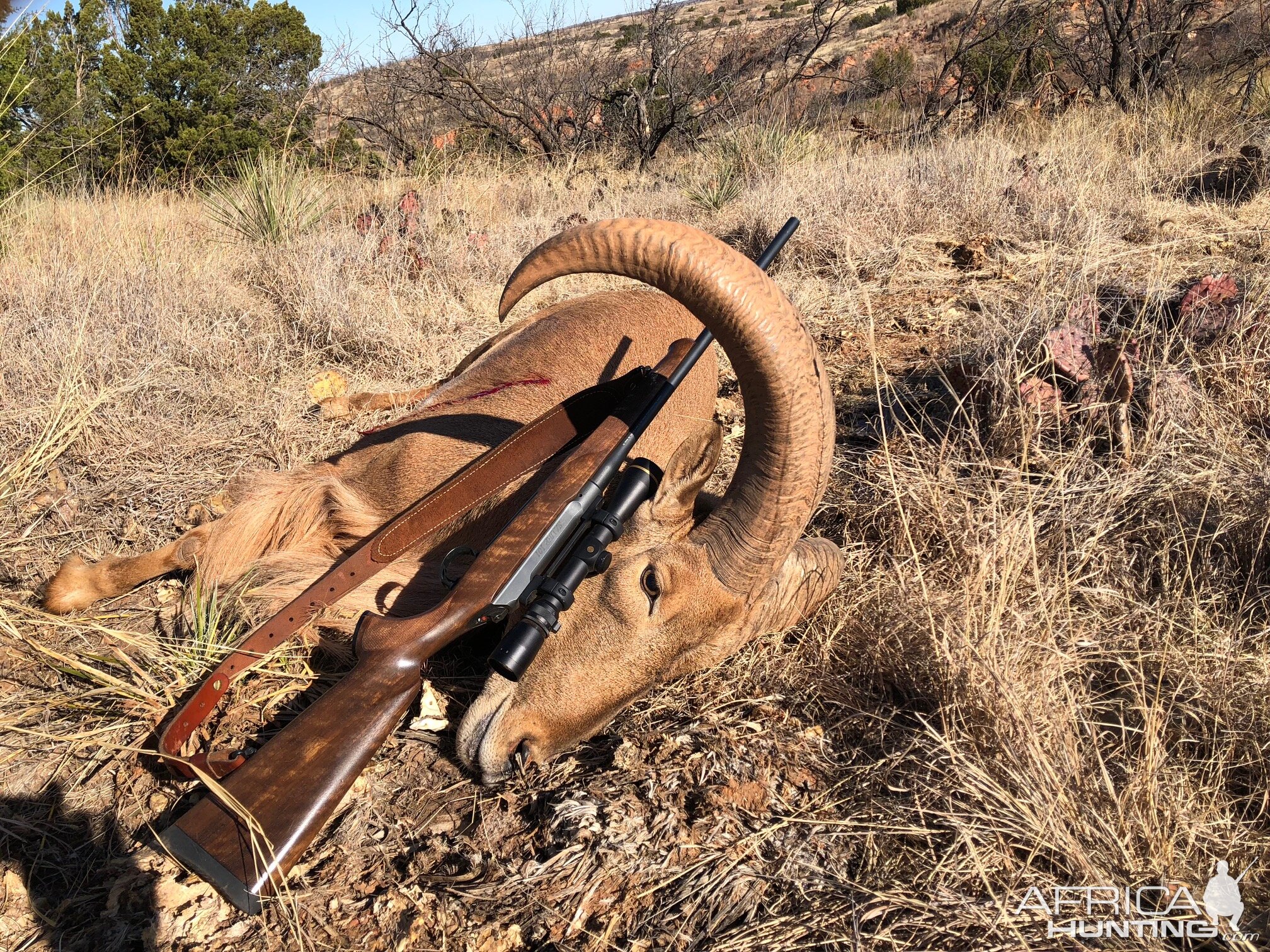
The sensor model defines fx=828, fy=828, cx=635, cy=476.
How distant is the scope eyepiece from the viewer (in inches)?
91.4

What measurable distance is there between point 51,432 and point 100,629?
5.43 ft

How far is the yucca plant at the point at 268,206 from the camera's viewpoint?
23.6ft

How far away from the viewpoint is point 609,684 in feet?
8.02

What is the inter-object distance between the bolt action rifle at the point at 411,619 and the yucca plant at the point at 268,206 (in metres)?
5.14

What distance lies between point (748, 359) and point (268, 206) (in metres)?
6.35

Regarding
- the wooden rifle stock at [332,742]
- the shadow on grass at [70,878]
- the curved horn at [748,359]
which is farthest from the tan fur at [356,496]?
the curved horn at [748,359]

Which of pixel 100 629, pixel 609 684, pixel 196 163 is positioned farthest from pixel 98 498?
pixel 196 163

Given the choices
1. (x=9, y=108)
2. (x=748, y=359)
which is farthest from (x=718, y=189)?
(x=748, y=359)

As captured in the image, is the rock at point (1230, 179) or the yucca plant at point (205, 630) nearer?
the yucca plant at point (205, 630)

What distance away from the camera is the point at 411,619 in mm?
2459

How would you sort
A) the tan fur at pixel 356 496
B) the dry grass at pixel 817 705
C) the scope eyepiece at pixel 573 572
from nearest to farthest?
the dry grass at pixel 817 705 < the scope eyepiece at pixel 573 572 < the tan fur at pixel 356 496

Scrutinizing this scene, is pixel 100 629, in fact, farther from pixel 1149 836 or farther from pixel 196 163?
pixel 196 163

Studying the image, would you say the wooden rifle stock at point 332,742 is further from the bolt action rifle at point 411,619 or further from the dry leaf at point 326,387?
the dry leaf at point 326,387

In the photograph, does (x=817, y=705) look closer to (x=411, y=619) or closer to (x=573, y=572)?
(x=573, y=572)
